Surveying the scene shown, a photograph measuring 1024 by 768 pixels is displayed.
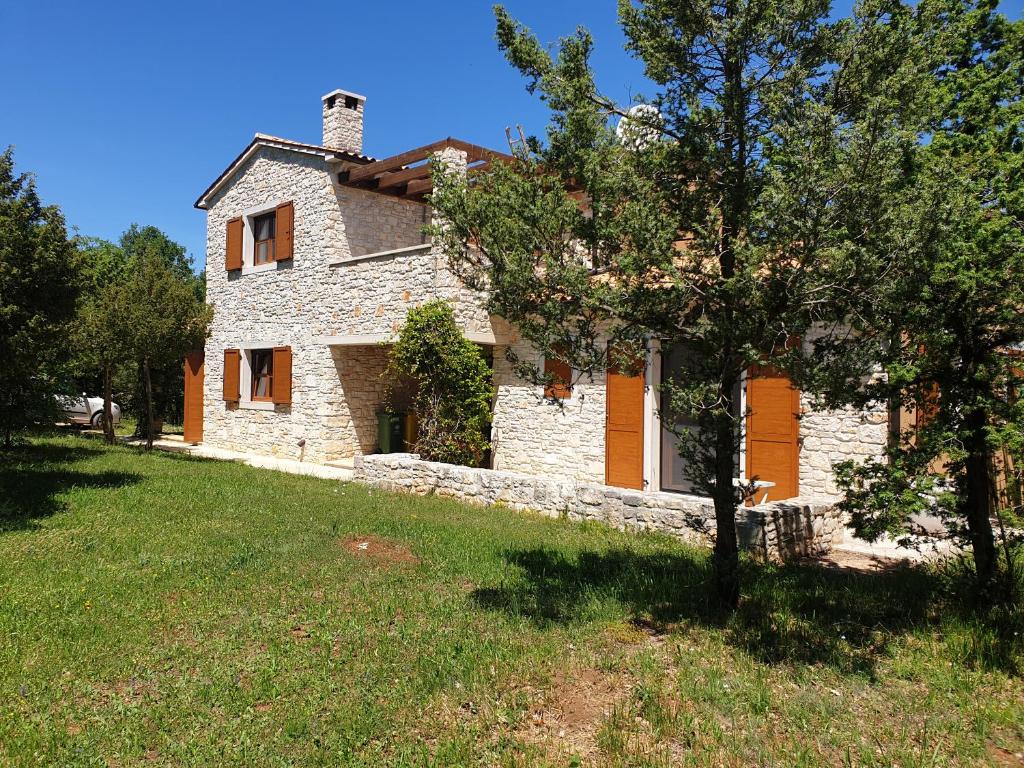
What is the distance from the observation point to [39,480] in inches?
391

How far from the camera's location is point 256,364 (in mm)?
16766

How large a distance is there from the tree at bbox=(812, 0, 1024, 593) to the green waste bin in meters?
11.0

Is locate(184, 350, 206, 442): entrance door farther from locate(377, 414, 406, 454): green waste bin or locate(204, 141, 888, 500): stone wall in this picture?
locate(377, 414, 406, 454): green waste bin

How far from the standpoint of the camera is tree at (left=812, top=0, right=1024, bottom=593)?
4027mm

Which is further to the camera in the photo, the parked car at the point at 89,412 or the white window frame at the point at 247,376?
the parked car at the point at 89,412

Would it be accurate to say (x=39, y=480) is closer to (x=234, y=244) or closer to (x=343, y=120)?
(x=234, y=244)

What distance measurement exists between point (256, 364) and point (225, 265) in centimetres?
293

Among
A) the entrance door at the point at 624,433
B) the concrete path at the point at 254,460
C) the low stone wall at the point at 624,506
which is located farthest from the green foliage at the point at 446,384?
the entrance door at the point at 624,433

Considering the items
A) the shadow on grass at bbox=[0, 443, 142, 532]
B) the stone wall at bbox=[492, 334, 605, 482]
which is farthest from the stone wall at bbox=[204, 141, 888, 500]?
the shadow on grass at bbox=[0, 443, 142, 532]

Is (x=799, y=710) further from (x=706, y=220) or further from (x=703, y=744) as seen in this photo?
(x=706, y=220)

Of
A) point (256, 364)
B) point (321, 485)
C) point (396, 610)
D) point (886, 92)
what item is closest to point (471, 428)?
point (321, 485)

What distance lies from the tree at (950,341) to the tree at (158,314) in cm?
1285

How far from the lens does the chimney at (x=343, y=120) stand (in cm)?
1554

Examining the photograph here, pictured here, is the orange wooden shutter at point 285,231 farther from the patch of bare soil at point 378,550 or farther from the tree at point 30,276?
the patch of bare soil at point 378,550
